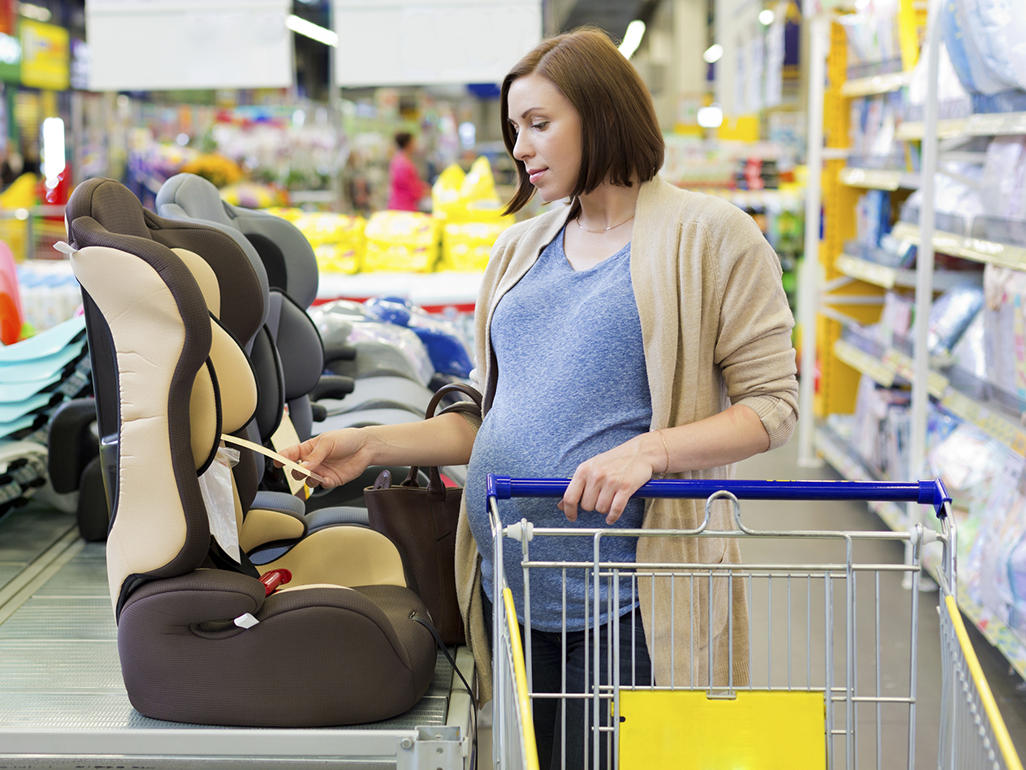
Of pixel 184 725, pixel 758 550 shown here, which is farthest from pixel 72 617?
pixel 758 550

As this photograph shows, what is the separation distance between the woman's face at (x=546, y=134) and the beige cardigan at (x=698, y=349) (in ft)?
0.39

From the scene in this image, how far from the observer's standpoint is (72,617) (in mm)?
2057

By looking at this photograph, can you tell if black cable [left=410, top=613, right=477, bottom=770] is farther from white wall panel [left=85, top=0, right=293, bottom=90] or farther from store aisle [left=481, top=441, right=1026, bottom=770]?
white wall panel [left=85, top=0, right=293, bottom=90]

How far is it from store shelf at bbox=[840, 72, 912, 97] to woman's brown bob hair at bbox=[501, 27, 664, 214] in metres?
3.29

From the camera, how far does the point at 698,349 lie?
159 cm

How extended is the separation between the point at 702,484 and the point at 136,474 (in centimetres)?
71

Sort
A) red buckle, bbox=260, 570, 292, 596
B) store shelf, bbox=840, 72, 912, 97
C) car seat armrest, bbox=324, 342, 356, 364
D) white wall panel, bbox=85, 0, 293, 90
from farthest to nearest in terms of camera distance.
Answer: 1. white wall panel, bbox=85, 0, 293, 90
2. store shelf, bbox=840, 72, 912, 97
3. car seat armrest, bbox=324, 342, 356, 364
4. red buckle, bbox=260, 570, 292, 596

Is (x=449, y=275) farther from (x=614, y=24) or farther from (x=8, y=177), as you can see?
(x=614, y=24)

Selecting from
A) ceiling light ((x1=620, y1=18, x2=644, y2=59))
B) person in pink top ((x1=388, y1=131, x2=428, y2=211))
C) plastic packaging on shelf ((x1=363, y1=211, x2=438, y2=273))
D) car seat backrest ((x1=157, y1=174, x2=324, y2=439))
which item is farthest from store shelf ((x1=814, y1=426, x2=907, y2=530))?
person in pink top ((x1=388, y1=131, x2=428, y2=211))

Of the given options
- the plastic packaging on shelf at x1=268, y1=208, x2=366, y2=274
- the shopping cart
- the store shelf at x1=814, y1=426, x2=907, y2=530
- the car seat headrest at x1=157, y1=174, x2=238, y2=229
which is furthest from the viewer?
the plastic packaging on shelf at x1=268, y1=208, x2=366, y2=274

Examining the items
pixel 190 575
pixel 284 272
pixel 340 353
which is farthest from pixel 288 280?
pixel 190 575

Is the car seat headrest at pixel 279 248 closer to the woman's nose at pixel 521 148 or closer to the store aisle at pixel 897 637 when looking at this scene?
the woman's nose at pixel 521 148

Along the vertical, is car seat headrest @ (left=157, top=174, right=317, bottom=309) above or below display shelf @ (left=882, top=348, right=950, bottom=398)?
above

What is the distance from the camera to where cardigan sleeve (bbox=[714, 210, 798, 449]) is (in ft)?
5.14
